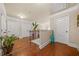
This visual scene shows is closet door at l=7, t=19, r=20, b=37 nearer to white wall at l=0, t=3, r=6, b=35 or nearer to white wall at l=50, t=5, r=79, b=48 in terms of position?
white wall at l=0, t=3, r=6, b=35

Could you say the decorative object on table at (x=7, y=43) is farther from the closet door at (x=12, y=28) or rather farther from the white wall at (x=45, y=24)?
the white wall at (x=45, y=24)

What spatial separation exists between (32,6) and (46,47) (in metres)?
0.76

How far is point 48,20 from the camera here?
1892 mm

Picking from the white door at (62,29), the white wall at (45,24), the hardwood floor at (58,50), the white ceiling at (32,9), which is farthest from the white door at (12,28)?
the white door at (62,29)

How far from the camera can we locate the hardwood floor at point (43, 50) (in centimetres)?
181

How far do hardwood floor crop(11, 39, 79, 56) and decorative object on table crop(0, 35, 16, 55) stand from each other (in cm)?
8

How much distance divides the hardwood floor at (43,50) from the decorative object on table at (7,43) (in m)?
0.08

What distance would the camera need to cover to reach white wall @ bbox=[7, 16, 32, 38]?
1828 mm

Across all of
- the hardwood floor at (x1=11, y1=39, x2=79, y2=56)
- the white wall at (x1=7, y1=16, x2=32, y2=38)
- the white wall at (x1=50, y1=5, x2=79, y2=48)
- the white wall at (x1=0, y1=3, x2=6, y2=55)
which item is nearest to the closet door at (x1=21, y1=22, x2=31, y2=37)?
the white wall at (x1=7, y1=16, x2=32, y2=38)

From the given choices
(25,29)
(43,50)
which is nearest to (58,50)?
(43,50)

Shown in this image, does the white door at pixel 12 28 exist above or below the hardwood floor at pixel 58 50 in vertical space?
above

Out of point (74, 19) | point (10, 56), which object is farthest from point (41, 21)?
point (10, 56)

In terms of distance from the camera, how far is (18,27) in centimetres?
191

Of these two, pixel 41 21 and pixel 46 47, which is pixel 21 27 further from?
pixel 46 47
